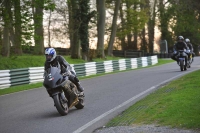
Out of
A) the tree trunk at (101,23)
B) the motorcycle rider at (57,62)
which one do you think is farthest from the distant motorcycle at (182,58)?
the tree trunk at (101,23)

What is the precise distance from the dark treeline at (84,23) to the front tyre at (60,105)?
8.13 meters

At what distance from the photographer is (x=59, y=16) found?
50.1 m

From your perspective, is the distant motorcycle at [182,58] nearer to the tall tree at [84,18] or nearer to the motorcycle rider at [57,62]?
the tall tree at [84,18]

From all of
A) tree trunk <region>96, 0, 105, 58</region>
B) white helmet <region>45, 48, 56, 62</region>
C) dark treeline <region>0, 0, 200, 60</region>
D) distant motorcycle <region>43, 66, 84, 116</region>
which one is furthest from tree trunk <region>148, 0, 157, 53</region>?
white helmet <region>45, 48, 56, 62</region>

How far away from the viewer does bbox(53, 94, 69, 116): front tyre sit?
10.8 metres

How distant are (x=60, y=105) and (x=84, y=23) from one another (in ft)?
79.3

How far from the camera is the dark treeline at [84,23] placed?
88.5 ft

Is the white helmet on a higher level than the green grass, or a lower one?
higher

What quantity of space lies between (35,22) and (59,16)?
20704 millimetres

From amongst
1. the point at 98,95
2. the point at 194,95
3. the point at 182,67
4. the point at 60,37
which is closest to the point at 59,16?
the point at 60,37

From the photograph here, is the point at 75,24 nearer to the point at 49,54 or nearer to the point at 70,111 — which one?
the point at 70,111

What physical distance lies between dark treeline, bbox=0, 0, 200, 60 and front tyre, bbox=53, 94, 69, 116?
813cm

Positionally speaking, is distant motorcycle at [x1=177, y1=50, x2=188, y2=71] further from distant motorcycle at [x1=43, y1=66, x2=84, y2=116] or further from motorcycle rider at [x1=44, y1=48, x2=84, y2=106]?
distant motorcycle at [x1=43, y1=66, x2=84, y2=116]

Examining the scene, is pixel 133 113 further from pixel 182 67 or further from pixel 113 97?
pixel 182 67
